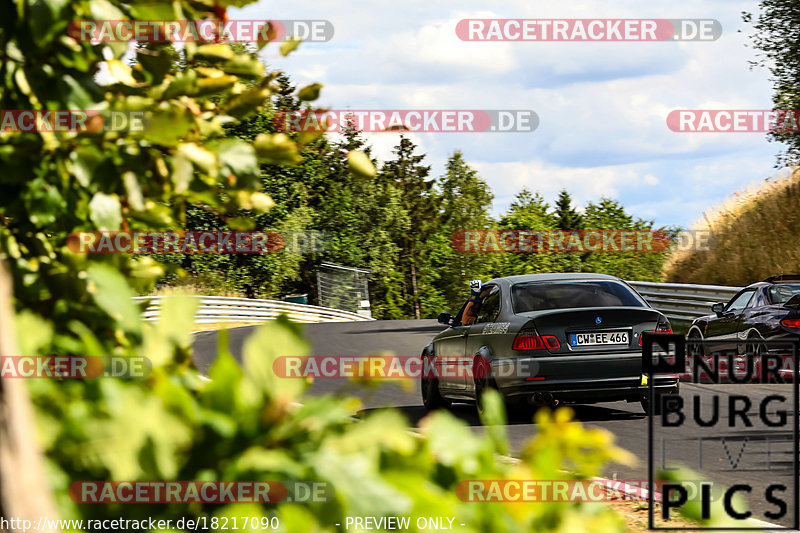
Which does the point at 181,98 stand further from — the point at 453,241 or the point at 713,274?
the point at 453,241

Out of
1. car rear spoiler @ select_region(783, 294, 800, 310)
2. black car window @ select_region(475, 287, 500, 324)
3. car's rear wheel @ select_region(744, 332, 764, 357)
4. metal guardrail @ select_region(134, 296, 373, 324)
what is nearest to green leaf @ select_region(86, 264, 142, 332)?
car's rear wheel @ select_region(744, 332, 764, 357)

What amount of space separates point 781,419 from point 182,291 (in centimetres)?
883

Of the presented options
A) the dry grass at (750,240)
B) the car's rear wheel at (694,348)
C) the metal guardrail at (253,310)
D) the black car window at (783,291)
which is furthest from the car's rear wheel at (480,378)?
the metal guardrail at (253,310)

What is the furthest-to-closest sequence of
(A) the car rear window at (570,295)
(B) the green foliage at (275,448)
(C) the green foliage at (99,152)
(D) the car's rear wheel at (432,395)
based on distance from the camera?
(D) the car's rear wheel at (432,395) → (A) the car rear window at (570,295) → (C) the green foliage at (99,152) → (B) the green foliage at (275,448)

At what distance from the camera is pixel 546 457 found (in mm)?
1668

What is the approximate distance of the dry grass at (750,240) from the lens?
90.9 ft

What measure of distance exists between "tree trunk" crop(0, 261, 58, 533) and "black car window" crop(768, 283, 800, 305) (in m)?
15.8

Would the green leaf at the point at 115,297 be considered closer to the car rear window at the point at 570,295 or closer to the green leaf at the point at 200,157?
the green leaf at the point at 200,157

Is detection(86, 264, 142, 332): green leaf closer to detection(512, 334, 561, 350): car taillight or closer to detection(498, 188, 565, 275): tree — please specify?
detection(512, 334, 561, 350): car taillight

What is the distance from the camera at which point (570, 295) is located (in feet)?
35.6

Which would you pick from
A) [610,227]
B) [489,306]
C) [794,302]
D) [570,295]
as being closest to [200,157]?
[570,295]

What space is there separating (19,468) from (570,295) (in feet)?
32.3

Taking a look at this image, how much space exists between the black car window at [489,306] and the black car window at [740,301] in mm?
6955

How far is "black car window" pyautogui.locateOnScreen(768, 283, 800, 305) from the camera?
1578 centimetres
